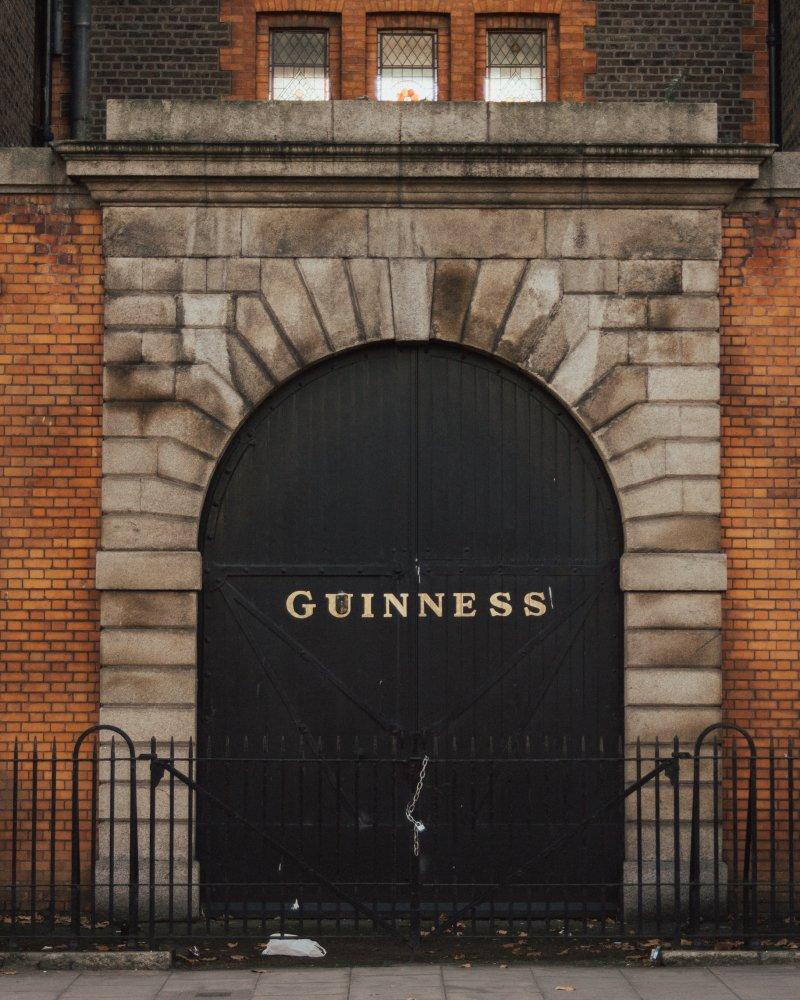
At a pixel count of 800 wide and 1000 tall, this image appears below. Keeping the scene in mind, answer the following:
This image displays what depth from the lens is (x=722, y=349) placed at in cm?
1034

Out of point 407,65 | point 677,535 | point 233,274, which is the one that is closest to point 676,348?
point 677,535

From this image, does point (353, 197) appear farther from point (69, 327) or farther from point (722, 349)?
point (722, 349)

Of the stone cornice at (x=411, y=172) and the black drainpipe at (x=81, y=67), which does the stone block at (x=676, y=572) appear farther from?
the black drainpipe at (x=81, y=67)

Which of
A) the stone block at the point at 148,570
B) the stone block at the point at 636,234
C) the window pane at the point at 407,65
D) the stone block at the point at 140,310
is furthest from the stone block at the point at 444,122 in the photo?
the window pane at the point at 407,65

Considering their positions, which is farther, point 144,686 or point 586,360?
point 586,360

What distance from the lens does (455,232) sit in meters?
10.3

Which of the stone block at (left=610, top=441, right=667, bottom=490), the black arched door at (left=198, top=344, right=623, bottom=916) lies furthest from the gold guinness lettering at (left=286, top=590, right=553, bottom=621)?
the stone block at (left=610, top=441, right=667, bottom=490)

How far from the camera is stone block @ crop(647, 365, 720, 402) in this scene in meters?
10.2

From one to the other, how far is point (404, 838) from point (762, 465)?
12.8ft

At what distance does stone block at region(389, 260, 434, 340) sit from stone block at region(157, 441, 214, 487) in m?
1.78

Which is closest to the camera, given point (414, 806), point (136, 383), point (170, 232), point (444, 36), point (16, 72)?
point (414, 806)

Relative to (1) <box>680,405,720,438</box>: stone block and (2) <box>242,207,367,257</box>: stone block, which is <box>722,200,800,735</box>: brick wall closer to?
(1) <box>680,405,720,438</box>: stone block

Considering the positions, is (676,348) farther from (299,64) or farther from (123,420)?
(299,64)

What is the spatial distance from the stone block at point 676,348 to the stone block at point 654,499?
0.91 metres
